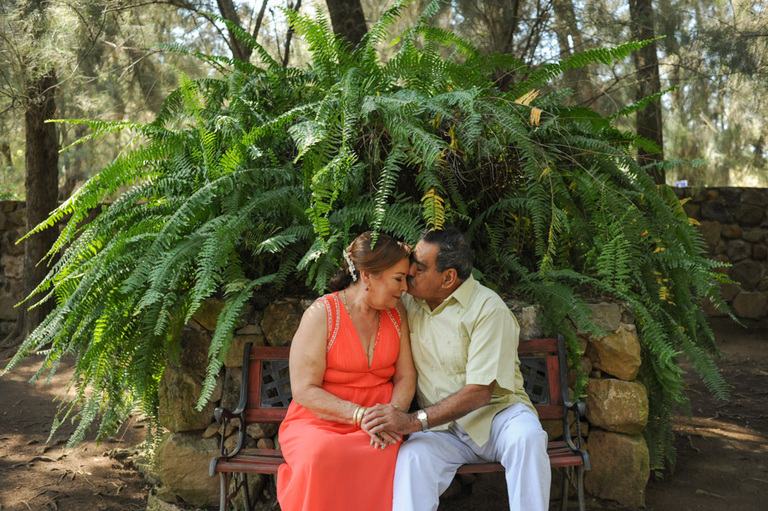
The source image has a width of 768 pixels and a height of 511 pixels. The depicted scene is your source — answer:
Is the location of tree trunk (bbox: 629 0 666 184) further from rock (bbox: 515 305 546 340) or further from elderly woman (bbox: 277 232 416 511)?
elderly woman (bbox: 277 232 416 511)

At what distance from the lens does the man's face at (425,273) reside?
272 centimetres

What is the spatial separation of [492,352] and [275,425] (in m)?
1.29

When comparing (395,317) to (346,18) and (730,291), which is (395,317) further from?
(730,291)

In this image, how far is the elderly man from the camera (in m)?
2.46

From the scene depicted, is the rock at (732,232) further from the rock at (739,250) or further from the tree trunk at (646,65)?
the tree trunk at (646,65)

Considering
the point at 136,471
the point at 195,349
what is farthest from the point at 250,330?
the point at 136,471

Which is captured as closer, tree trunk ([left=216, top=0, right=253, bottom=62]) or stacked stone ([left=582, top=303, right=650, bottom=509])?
stacked stone ([left=582, top=303, right=650, bottom=509])

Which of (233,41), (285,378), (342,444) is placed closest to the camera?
(342,444)

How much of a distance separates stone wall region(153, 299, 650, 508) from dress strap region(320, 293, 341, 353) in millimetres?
474

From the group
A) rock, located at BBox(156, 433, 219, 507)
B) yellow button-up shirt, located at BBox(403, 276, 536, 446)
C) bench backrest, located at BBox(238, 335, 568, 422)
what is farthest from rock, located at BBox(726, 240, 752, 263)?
rock, located at BBox(156, 433, 219, 507)

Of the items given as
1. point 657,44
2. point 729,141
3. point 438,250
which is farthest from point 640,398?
point 729,141

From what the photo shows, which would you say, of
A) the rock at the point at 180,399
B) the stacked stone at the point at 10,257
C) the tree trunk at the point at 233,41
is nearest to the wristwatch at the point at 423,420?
the rock at the point at 180,399

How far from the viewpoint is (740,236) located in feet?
25.3

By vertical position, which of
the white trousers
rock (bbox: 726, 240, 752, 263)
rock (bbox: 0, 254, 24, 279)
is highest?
rock (bbox: 0, 254, 24, 279)
